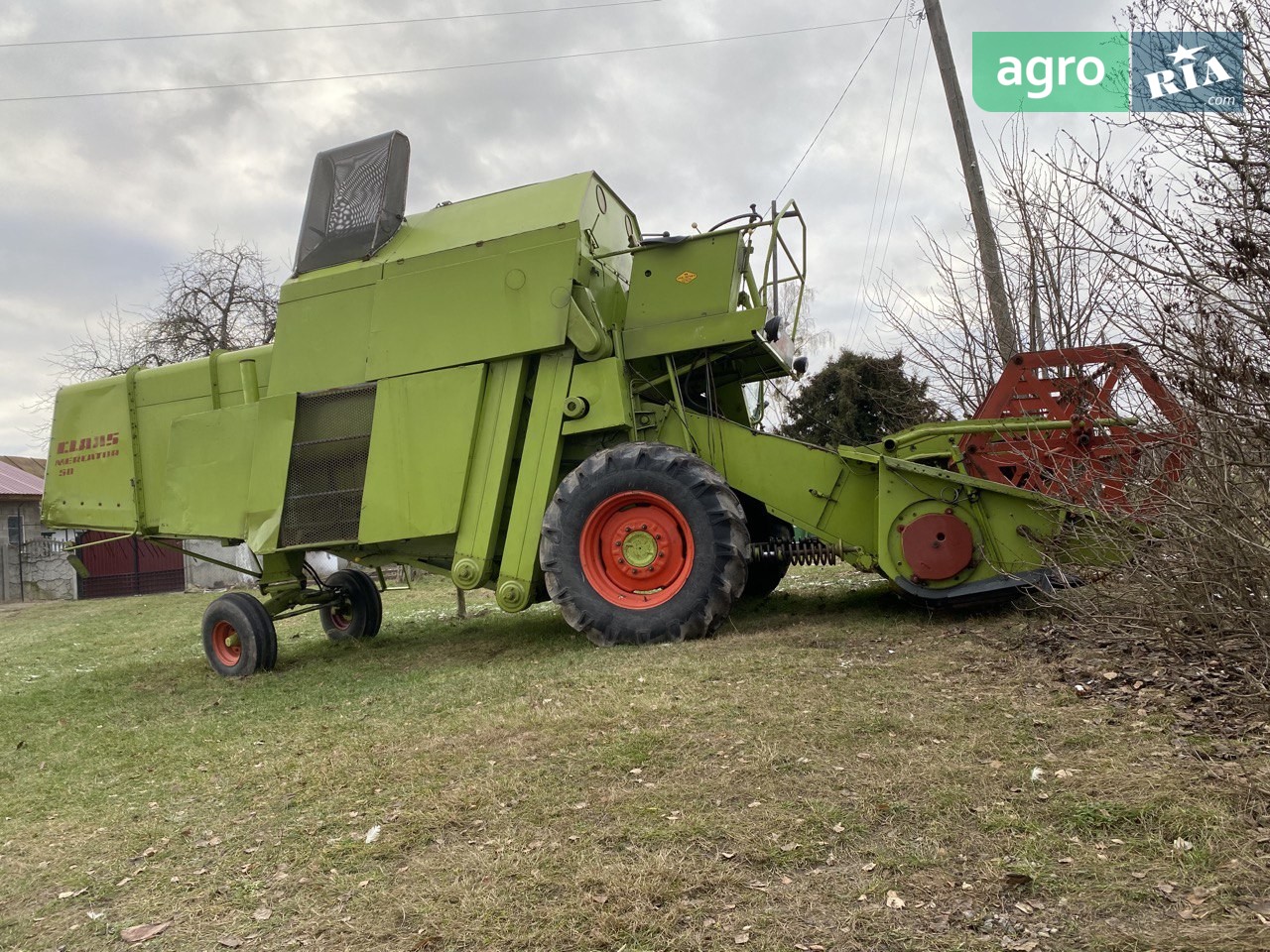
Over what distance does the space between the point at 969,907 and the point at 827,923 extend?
46cm

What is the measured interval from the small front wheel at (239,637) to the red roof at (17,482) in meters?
22.9

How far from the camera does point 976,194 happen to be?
34.0 feet

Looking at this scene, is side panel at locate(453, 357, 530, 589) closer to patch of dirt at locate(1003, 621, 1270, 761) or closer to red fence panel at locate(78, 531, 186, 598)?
patch of dirt at locate(1003, 621, 1270, 761)

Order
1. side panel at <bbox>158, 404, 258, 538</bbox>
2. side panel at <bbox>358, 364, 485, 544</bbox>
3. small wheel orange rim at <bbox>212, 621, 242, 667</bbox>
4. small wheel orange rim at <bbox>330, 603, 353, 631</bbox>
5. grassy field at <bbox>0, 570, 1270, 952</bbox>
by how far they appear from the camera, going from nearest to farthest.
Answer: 1. grassy field at <bbox>0, 570, 1270, 952</bbox>
2. side panel at <bbox>358, 364, 485, 544</bbox>
3. small wheel orange rim at <bbox>212, 621, 242, 667</bbox>
4. side panel at <bbox>158, 404, 258, 538</bbox>
5. small wheel orange rim at <bbox>330, 603, 353, 631</bbox>

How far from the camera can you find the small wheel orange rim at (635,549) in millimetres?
7223

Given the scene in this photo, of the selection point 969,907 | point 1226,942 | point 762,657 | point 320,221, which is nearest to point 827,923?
point 969,907

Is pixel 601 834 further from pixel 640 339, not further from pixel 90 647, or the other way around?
pixel 90 647

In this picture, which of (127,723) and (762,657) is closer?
(762,657)

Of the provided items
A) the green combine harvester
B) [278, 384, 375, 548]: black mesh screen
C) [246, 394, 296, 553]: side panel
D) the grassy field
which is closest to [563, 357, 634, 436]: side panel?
the green combine harvester

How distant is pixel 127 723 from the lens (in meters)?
6.83

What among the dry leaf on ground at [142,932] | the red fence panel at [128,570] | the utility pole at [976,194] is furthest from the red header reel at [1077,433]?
the red fence panel at [128,570]

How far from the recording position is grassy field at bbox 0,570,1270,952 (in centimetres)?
297

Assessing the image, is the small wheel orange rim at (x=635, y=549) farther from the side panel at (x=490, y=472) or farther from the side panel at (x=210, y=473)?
the side panel at (x=210, y=473)

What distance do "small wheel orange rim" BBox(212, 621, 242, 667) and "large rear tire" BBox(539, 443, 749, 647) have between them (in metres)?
3.34
